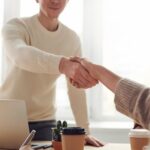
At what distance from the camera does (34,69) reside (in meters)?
1.77

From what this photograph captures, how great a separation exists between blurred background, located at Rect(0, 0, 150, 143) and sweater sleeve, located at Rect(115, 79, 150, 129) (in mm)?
1674

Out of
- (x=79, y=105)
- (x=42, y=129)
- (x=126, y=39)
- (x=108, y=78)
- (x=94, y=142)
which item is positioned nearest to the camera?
(x=108, y=78)

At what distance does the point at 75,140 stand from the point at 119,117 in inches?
70.8

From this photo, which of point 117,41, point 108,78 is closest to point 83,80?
point 108,78

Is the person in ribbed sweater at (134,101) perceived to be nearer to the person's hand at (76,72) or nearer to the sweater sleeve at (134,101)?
the sweater sleeve at (134,101)

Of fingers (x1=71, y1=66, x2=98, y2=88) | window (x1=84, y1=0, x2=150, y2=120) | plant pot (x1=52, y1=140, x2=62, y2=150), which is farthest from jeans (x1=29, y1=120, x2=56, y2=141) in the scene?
window (x1=84, y1=0, x2=150, y2=120)

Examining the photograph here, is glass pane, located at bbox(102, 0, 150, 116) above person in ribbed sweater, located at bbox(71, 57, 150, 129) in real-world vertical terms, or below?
above

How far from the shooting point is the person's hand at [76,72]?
5.65 feet

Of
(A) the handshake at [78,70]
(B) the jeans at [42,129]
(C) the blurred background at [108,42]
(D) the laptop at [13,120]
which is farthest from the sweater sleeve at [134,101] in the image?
(C) the blurred background at [108,42]

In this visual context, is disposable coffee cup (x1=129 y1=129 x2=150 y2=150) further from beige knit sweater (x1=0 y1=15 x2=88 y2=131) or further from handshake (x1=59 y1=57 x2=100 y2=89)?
beige knit sweater (x1=0 y1=15 x2=88 y2=131)

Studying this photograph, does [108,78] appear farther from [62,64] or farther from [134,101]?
[62,64]

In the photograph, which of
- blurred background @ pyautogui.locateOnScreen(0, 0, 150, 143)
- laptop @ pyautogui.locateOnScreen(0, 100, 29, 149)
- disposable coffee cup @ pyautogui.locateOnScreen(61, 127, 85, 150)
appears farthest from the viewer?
blurred background @ pyautogui.locateOnScreen(0, 0, 150, 143)

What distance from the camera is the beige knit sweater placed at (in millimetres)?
1873

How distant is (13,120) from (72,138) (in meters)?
0.29
